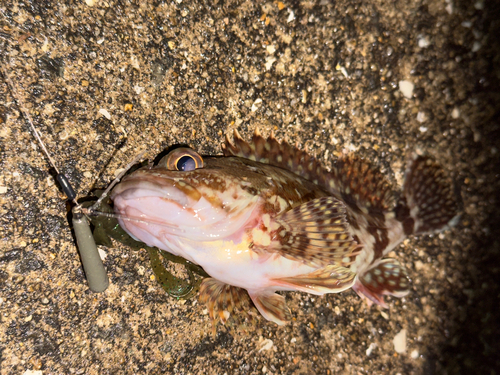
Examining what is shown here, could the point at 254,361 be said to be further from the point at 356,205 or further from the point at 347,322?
the point at 356,205

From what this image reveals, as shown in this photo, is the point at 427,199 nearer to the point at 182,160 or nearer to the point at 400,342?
the point at 400,342

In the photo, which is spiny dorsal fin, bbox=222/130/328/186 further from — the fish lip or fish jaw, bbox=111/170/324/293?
the fish lip

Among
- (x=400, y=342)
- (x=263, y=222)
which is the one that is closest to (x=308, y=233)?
(x=263, y=222)

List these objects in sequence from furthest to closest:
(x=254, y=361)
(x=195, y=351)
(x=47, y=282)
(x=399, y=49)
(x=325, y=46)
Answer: (x=399, y=49), (x=325, y=46), (x=254, y=361), (x=195, y=351), (x=47, y=282)

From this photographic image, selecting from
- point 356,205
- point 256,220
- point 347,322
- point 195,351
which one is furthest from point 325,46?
point 195,351

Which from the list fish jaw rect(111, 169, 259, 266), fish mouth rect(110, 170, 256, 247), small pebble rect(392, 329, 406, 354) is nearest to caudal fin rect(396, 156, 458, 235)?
small pebble rect(392, 329, 406, 354)

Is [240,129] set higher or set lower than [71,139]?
higher
